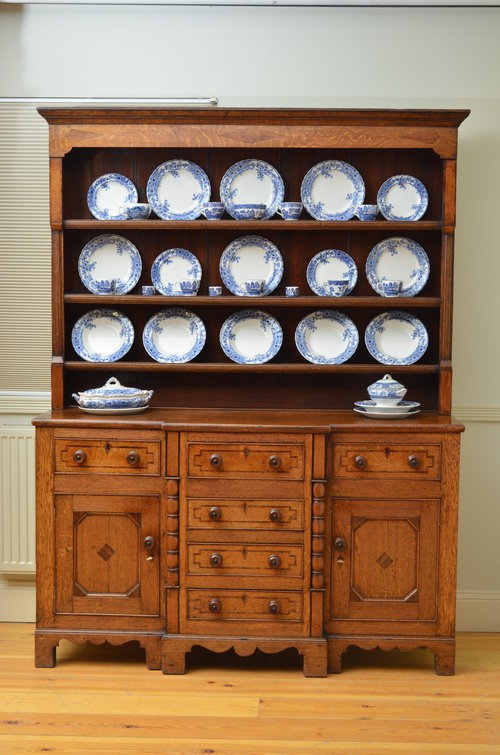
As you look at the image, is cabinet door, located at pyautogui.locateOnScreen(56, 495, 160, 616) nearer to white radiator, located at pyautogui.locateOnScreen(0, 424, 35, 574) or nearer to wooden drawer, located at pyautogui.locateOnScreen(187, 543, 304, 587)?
wooden drawer, located at pyautogui.locateOnScreen(187, 543, 304, 587)

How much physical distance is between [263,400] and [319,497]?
634 millimetres

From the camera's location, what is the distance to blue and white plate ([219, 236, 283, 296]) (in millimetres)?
3721

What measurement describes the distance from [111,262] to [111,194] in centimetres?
28

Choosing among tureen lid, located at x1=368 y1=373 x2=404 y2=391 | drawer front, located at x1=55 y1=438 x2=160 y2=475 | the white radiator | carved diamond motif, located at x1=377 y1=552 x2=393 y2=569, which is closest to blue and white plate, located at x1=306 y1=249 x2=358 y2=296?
tureen lid, located at x1=368 y1=373 x2=404 y2=391

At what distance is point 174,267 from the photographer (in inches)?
147

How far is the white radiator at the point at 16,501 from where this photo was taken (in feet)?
12.8

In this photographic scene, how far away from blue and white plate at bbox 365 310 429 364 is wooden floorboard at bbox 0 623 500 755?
121cm

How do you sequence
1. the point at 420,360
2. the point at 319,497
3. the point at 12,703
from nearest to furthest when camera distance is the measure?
the point at 12,703 < the point at 319,497 < the point at 420,360

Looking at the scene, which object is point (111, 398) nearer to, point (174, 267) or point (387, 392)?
point (174, 267)

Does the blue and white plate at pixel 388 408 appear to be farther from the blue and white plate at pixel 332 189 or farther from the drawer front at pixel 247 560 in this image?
the blue and white plate at pixel 332 189

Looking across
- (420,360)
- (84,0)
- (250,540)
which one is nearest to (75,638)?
(250,540)

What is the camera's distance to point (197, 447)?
332cm

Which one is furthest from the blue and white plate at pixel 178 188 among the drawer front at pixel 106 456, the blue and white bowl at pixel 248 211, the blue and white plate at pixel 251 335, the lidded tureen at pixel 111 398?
the drawer front at pixel 106 456

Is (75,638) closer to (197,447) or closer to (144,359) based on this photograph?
(197,447)
